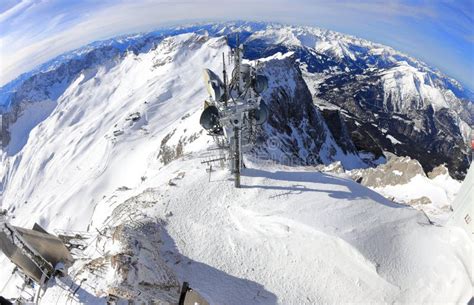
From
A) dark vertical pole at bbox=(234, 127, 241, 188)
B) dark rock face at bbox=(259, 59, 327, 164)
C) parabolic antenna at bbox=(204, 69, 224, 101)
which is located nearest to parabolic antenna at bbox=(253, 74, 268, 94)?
parabolic antenna at bbox=(204, 69, 224, 101)

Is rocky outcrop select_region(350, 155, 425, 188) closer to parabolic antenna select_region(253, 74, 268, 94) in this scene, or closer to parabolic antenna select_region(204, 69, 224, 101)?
parabolic antenna select_region(253, 74, 268, 94)

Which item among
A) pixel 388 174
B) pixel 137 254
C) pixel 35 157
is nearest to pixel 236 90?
pixel 137 254

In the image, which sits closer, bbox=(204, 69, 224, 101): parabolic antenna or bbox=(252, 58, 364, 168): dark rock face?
bbox=(204, 69, 224, 101): parabolic antenna

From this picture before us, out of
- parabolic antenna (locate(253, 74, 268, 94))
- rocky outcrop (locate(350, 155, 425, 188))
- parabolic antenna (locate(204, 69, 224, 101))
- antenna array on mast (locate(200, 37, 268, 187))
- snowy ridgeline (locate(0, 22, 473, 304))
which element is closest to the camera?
snowy ridgeline (locate(0, 22, 473, 304))

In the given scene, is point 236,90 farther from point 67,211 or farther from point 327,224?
point 67,211

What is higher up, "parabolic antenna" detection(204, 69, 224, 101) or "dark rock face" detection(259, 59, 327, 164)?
"parabolic antenna" detection(204, 69, 224, 101)

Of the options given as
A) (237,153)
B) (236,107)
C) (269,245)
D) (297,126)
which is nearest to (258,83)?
(236,107)

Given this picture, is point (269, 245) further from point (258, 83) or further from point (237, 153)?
point (258, 83)

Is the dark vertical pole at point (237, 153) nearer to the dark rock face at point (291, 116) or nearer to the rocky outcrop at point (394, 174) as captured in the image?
the rocky outcrop at point (394, 174)

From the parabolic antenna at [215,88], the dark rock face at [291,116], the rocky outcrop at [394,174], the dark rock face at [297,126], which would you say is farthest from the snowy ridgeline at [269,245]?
the dark rock face at [297,126]

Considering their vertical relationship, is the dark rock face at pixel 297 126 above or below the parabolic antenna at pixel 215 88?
below

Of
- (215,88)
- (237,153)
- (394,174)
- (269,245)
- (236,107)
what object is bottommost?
(394,174)
